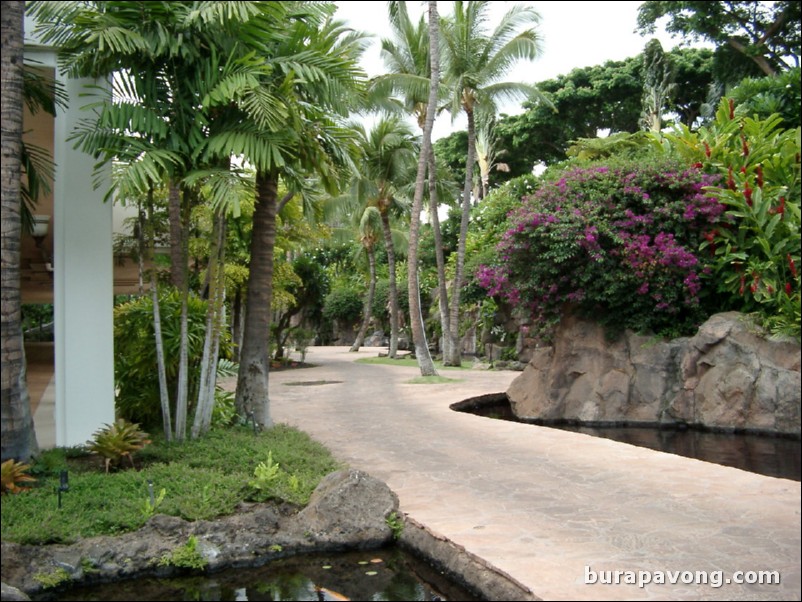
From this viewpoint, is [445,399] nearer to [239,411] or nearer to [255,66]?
[239,411]

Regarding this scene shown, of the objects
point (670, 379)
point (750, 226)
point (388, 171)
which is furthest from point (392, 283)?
point (750, 226)

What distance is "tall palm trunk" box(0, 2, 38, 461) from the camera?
Result: 18.8ft

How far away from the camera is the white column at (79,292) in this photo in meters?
7.32

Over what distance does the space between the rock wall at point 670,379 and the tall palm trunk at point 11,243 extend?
920 centimetres

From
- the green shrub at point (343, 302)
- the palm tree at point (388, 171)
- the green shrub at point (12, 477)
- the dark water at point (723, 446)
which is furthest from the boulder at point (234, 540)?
the green shrub at point (343, 302)

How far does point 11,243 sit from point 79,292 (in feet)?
5.42

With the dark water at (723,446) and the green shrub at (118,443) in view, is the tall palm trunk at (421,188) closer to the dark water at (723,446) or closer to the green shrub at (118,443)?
the dark water at (723,446)

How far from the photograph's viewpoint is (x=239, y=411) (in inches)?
357

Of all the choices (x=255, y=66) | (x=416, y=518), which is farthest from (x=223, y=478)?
(x=255, y=66)

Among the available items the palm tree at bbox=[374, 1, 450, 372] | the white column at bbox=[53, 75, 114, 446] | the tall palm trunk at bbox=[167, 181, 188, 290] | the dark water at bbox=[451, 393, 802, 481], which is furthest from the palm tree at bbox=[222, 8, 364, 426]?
the palm tree at bbox=[374, 1, 450, 372]

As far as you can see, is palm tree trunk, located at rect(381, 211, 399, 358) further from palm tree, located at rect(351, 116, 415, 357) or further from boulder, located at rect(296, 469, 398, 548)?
boulder, located at rect(296, 469, 398, 548)

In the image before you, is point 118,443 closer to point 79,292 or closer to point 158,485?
point 158,485

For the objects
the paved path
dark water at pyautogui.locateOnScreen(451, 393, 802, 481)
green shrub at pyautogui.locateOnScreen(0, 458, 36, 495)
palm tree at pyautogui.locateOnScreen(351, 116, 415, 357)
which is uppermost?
palm tree at pyautogui.locateOnScreen(351, 116, 415, 357)

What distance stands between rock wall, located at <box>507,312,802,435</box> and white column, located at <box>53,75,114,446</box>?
8042 mm
